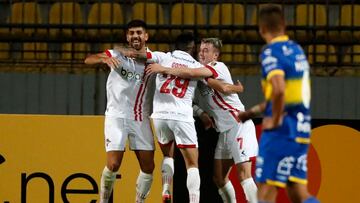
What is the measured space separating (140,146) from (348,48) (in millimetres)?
4261

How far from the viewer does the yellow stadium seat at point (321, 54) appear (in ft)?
42.1

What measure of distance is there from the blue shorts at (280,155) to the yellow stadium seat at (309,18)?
610cm

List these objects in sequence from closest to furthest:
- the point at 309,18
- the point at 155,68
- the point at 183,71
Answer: the point at 155,68
the point at 183,71
the point at 309,18

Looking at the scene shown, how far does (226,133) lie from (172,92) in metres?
0.84

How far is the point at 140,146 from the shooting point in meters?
10.2

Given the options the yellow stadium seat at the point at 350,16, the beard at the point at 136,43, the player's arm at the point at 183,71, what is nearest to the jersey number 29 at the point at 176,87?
the player's arm at the point at 183,71

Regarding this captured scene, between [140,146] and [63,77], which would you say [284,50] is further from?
[63,77]

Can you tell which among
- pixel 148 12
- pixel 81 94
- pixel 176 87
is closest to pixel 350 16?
pixel 148 12

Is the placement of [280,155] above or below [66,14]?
below

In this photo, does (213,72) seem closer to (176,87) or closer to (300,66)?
(176,87)

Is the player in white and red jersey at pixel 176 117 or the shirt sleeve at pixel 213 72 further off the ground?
the shirt sleeve at pixel 213 72

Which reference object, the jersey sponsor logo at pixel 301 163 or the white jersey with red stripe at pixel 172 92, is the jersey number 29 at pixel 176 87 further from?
the jersey sponsor logo at pixel 301 163

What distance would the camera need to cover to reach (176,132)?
33.5ft

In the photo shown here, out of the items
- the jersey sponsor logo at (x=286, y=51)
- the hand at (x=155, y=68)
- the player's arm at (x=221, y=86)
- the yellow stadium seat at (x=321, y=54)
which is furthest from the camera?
the yellow stadium seat at (x=321, y=54)
